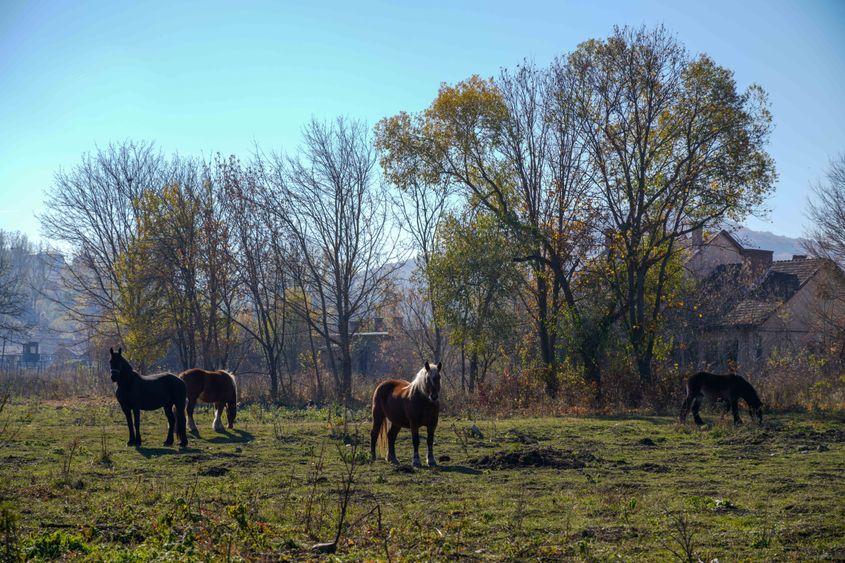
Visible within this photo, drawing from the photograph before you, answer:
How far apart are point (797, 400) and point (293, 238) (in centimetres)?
2432

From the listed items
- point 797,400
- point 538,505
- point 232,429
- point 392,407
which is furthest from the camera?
point 797,400

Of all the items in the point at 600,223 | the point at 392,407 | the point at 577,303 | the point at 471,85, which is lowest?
the point at 392,407

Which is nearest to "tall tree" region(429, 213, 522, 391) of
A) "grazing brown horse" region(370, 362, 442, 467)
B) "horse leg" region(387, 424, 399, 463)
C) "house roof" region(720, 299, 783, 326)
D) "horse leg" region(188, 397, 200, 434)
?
"horse leg" region(188, 397, 200, 434)

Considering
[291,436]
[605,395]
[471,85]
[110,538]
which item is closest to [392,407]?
[291,436]

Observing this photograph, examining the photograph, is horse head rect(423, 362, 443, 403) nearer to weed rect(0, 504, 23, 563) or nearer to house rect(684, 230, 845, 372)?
weed rect(0, 504, 23, 563)

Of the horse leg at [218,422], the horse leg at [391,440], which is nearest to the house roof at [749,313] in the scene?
the horse leg at [218,422]

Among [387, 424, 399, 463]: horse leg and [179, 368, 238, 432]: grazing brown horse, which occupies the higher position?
[179, 368, 238, 432]: grazing brown horse

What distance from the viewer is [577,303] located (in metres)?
31.5

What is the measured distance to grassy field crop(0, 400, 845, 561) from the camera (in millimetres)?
7742

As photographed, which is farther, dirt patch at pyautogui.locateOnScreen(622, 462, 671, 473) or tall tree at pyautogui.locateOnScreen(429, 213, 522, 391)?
tall tree at pyautogui.locateOnScreen(429, 213, 522, 391)

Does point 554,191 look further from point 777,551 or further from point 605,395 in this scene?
point 777,551

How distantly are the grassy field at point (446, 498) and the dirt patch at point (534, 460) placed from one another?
0.05 meters

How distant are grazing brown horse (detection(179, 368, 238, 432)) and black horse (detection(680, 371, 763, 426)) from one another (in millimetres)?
12108

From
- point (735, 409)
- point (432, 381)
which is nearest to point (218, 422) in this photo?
point (432, 381)
